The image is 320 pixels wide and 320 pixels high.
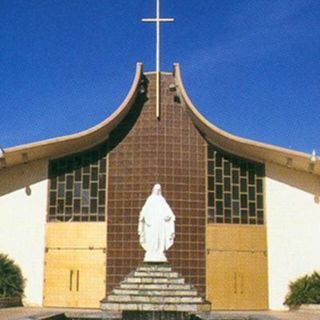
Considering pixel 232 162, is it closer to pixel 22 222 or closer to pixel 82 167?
pixel 82 167

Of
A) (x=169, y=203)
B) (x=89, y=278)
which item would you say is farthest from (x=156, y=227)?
(x=89, y=278)

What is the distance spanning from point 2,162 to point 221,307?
8.66 meters

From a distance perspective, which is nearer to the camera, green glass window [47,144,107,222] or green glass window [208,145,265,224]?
green glass window [47,144,107,222]

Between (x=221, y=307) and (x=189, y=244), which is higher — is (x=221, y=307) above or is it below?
below

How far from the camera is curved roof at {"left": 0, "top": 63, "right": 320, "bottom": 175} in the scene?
21.7 metres

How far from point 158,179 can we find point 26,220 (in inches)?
187

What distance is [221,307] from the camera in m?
22.0

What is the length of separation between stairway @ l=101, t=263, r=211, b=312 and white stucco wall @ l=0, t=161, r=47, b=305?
9.61 meters

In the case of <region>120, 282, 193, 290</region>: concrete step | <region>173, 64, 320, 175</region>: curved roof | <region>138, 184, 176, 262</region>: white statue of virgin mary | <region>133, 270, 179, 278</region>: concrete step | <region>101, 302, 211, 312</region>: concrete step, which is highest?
<region>173, 64, 320, 175</region>: curved roof

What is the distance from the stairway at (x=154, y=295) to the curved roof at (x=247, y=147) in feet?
30.0

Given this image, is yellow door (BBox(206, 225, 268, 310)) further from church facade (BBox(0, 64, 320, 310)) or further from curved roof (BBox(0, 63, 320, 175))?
curved roof (BBox(0, 63, 320, 175))

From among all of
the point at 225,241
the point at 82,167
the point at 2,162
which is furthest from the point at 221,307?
the point at 2,162

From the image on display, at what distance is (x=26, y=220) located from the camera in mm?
22750

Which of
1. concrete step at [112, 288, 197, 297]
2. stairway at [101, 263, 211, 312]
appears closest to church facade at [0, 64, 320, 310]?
stairway at [101, 263, 211, 312]
